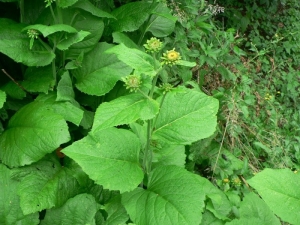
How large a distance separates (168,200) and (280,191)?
0.53 m

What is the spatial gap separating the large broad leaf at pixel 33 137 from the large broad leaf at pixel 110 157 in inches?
9.1

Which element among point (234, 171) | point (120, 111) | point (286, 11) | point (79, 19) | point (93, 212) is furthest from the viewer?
point (286, 11)

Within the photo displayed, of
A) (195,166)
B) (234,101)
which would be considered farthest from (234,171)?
(234,101)

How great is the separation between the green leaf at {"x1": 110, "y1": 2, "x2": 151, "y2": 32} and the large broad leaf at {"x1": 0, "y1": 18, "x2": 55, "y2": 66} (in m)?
0.57

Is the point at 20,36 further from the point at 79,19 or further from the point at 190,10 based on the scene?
the point at 190,10

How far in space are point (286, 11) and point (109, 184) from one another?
4663 mm

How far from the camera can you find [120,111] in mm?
1529

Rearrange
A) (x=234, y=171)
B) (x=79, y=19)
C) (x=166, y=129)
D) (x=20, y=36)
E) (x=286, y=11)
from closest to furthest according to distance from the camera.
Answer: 1. (x=166, y=129)
2. (x=20, y=36)
3. (x=79, y=19)
4. (x=234, y=171)
5. (x=286, y=11)

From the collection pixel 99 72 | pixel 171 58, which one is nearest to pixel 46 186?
pixel 99 72

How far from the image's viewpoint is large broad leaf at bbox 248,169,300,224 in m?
1.67

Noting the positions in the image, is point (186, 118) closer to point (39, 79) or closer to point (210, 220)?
point (210, 220)

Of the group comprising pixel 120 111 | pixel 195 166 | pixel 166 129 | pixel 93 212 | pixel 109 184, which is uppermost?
pixel 120 111

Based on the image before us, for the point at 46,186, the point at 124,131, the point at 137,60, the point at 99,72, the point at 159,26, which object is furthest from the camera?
the point at 159,26

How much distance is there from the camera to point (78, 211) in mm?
1913
